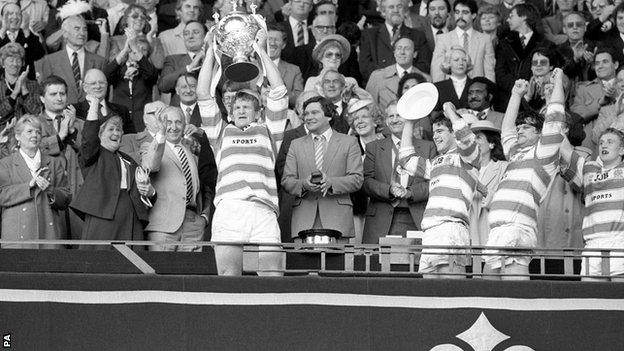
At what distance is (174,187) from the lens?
13.1 meters

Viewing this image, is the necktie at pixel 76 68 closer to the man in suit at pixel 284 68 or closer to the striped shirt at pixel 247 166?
the man in suit at pixel 284 68

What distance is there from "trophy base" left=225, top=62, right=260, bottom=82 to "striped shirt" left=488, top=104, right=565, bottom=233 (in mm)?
2082

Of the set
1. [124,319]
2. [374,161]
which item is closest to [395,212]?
[374,161]

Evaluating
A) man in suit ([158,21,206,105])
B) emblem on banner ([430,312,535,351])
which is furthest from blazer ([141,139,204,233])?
emblem on banner ([430,312,535,351])

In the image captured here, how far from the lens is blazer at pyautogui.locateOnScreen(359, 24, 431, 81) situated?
16.2 m

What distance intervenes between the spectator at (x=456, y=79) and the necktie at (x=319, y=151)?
2.24 meters

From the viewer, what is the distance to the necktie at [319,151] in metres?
13.1

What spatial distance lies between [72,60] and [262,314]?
252 inches

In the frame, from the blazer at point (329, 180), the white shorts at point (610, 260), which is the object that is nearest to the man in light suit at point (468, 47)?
the blazer at point (329, 180)

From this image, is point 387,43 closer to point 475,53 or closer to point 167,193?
point 475,53

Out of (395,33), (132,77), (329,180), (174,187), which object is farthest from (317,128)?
(395,33)

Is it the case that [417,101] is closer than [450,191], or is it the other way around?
[450,191]

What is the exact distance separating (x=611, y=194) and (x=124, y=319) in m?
4.00

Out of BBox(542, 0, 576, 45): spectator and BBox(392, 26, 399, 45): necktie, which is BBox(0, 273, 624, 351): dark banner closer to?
BBox(392, 26, 399, 45): necktie
